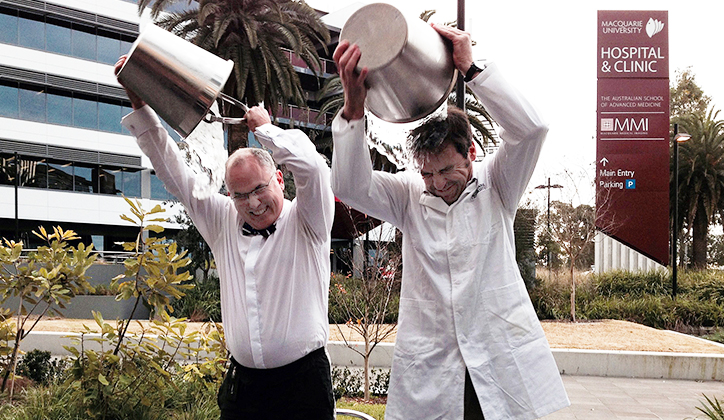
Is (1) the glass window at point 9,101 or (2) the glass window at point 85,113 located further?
(2) the glass window at point 85,113

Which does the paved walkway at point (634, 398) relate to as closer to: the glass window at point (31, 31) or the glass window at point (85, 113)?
the glass window at point (85, 113)

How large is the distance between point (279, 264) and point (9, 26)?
33.5m

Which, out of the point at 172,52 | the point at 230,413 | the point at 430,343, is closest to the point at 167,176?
the point at 172,52

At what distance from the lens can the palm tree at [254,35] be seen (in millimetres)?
15719

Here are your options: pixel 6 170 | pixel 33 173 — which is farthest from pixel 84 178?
pixel 6 170

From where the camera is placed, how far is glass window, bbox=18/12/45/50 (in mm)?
30516

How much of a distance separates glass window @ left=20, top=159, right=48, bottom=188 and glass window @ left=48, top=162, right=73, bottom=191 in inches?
9.8

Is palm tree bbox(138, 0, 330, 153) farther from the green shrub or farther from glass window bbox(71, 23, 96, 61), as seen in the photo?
glass window bbox(71, 23, 96, 61)

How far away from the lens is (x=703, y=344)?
11.0m

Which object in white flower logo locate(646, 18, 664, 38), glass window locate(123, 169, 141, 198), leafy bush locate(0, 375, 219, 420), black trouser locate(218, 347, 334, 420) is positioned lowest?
leafy bush locate(0, 375, 219, 420)

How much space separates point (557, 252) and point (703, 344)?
821 cm

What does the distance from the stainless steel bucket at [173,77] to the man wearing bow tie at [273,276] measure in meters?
0.23

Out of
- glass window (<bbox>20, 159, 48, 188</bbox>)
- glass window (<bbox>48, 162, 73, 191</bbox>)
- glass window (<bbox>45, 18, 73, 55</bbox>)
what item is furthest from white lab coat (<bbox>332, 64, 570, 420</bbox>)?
glass window (<bbox>45, 18, 73, 55</bbox>)

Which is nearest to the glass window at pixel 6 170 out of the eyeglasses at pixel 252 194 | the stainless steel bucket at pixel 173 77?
the eyeglasses at pixel 252 194
